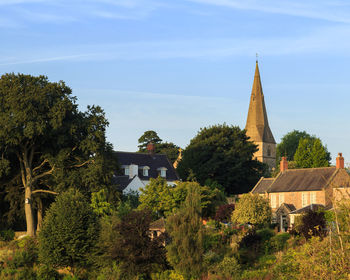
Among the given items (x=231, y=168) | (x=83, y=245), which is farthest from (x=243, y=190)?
(x=83, y=245)

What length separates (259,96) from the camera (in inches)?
5251

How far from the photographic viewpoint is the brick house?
61125mm

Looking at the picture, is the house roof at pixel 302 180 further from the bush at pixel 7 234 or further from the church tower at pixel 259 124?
the church tower at pixel 259 124

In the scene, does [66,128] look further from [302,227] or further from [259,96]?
[259,96]

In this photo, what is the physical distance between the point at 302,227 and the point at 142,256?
1312 cm

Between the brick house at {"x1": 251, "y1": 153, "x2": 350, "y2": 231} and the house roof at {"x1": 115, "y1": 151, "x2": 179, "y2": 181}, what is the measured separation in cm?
1747

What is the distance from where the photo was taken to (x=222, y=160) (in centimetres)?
8406

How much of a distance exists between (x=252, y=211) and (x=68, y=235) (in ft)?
60.3

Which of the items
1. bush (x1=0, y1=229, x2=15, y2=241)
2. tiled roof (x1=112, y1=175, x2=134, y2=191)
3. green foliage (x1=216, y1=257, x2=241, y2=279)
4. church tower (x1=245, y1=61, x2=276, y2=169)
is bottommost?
green foliage (x1=216, y1=257, x2=241, y2=279)

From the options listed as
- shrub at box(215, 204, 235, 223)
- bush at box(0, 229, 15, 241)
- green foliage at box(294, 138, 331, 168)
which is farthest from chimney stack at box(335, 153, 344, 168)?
green foliage at box(294, 138, 331, 168)

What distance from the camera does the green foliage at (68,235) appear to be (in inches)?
1636

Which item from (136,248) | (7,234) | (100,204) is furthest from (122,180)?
(136,248)

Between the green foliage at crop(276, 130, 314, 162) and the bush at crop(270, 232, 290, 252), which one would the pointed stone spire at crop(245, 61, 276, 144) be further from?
the bush at crop(270, 232, 290, 252)

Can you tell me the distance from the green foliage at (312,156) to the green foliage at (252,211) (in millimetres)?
48763
